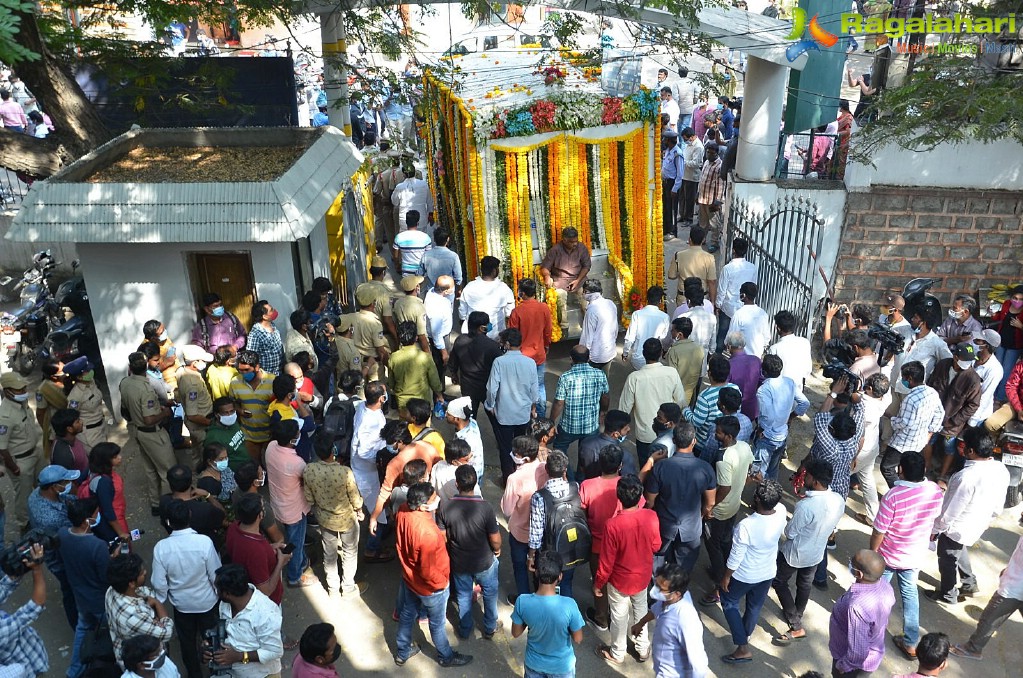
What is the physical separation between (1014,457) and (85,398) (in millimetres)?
7397

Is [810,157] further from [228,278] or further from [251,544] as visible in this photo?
[251,544]

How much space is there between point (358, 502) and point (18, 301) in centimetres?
794

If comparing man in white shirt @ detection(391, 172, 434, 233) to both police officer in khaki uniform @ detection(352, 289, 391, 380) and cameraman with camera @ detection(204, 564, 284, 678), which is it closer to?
police officer in khaki uniform @ detection(352, 289, 391, 380)

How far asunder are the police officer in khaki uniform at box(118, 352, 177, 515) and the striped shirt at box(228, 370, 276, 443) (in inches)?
24.6

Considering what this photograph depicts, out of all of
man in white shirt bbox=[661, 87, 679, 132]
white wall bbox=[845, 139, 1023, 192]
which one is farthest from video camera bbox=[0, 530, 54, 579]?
man in white shirt bbox=[661, 87, 679, 132]

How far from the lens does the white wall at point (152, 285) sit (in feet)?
26.7

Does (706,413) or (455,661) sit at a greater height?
(706,413)

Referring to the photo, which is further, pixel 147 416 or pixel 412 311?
pixel 412 311

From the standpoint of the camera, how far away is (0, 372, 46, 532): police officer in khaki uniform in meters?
6.70

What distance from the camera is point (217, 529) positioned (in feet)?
18.9

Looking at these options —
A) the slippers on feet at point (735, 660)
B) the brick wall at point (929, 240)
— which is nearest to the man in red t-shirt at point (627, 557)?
the slippers on feet at point (735, 660)

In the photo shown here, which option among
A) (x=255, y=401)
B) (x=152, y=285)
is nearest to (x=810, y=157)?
(x=255, y=401)

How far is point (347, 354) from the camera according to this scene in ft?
26.0

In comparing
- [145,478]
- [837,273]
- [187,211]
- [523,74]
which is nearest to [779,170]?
[837,273]
